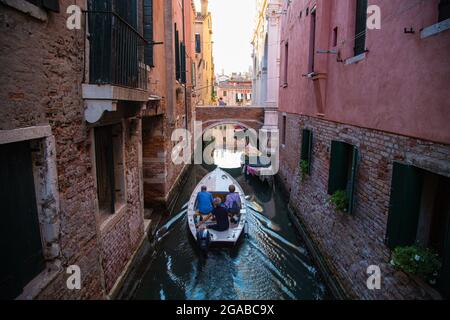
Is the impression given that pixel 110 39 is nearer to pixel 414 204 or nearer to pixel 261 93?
pixel 414 204

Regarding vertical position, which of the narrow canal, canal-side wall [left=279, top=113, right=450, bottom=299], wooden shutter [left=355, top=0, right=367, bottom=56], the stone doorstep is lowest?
the narrow canal

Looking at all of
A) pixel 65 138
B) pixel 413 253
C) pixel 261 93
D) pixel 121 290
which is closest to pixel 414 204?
pixel 413 253

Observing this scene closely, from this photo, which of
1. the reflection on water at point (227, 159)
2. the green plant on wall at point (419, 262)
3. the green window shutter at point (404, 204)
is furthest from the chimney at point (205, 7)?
the green plant on wall at point (419, 262)

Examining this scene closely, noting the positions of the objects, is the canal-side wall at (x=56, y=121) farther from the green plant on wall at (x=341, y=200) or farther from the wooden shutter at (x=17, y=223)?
the green plant on wall at (x=341, y=200)

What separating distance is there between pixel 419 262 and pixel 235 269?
13.0 feet

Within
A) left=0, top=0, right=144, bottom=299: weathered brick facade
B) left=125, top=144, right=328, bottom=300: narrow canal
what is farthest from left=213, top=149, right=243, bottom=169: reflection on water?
left=0, top=0, right=144, bottom=299: weathered brick facade

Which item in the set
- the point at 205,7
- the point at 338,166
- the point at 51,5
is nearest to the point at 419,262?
the point at 338,166

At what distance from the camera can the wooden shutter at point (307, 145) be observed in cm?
750

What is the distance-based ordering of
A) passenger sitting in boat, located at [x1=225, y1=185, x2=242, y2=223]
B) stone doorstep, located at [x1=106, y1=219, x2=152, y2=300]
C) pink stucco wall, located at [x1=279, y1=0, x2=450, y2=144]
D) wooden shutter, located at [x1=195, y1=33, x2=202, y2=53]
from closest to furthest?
pink stucco wall, located at [x1=279, y1=0, x2=450, y2=144] → stone doorstep, located at [x1=106, y1=219, x2=152, y2=300] → passenger sitting in boat, located at [x1=225, y1=185, x2=242, y2=223] → wooden shutter, located at [x1=195, y1=33, x2=202, y2=53]

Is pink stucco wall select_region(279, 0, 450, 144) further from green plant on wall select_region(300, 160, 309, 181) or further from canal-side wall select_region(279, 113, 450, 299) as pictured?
green plant on wall select_region(300, 160, 309, 181)

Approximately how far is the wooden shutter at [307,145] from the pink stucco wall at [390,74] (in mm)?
757

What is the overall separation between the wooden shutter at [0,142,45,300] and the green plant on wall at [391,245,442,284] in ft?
11.5

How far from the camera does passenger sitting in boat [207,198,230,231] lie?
23.4 feet

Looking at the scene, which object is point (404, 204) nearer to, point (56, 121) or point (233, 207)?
point (56, 121)
